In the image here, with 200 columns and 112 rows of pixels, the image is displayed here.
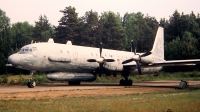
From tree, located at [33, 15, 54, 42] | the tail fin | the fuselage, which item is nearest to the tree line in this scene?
tree, located at [33, 15, 54, 42]

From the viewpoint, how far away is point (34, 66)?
2995cm

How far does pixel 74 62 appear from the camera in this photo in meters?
32.8

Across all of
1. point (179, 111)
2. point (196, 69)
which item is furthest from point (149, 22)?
point (179, 111)

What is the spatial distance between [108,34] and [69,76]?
210 ft

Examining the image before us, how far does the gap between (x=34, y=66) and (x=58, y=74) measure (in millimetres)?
2586

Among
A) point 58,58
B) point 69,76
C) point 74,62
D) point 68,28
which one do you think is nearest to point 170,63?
point 74,62

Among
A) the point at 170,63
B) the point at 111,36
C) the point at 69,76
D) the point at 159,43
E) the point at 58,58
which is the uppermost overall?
the point at 111,36

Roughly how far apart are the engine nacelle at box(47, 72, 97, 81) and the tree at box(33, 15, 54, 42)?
6395 centimetres

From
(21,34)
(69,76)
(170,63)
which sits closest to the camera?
(69,76)

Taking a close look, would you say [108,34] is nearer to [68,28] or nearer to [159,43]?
[68,28]

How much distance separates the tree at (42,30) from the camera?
101 m

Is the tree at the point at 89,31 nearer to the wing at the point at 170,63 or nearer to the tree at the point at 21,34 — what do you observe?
the tree at the point at 21,34

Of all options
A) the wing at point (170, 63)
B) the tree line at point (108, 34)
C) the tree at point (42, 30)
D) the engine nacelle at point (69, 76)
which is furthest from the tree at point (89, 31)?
the engine nacelle at point (69, 76)

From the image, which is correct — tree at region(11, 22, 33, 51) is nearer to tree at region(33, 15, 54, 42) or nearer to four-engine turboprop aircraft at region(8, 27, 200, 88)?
tree at region(33, 15, 54, 42)
